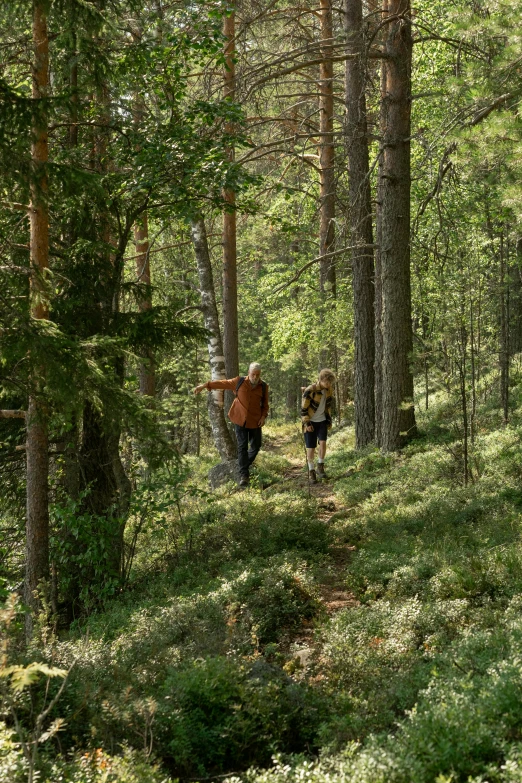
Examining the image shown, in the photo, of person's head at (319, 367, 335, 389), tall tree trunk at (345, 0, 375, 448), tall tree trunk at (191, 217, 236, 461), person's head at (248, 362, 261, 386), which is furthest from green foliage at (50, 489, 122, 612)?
tall tree trunk at (345, 0, 375, 448)

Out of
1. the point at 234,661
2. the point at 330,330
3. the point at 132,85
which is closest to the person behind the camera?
the point at 234,661

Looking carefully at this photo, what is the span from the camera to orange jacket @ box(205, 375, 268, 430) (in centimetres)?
1139

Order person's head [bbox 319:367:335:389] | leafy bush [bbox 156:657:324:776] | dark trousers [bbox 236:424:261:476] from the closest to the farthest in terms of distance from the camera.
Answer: leafy bush [bbox 156:657:324:776]
dark trousers [bbox 236:424:261:476]
person's head [bbox 319:367:335:389]

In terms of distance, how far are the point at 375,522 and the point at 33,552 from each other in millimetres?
4227

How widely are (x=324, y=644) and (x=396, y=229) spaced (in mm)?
8301

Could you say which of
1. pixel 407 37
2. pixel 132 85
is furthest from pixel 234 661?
pixel 407 37

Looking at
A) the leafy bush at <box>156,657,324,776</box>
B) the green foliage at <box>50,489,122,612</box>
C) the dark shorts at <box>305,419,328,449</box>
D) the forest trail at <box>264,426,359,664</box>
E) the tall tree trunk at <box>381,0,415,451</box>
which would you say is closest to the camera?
the leafy bush at <box>156,657,324,776</box>

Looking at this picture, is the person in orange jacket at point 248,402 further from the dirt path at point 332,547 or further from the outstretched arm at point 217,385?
the dirt path at point 332,547

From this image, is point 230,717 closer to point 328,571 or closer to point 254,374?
Answer: point 328,571

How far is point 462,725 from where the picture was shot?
3.58 meters

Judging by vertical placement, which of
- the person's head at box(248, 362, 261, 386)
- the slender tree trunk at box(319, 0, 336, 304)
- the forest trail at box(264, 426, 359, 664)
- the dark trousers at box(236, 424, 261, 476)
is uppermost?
the slender tree trunk at box(319, 0, 336, 304)

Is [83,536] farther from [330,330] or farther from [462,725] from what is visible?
[330,330]

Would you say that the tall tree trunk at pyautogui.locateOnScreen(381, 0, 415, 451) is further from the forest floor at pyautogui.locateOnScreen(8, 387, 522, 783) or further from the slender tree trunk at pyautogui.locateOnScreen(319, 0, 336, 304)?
the slender tree trunk at pyautogui.locateOnScreen(319, 0, 336, 304)

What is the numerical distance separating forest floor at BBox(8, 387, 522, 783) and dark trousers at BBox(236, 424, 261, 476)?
1.67 m
